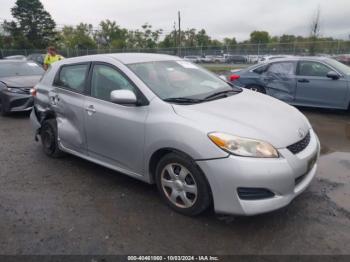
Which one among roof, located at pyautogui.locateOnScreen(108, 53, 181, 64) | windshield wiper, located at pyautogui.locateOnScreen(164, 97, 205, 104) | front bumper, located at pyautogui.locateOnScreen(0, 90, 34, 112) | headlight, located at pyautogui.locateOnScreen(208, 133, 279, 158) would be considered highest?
roof, located at pyautogui.locateOnScreen(108, 53, 181, 64)

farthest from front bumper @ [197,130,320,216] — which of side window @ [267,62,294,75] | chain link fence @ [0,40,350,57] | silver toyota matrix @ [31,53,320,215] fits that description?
chain link fence @ [0,40,350,57]

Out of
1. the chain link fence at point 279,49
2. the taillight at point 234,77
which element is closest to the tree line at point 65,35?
the chain link fence at point 279,49

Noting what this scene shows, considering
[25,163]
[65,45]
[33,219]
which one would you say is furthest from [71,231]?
[65,45]

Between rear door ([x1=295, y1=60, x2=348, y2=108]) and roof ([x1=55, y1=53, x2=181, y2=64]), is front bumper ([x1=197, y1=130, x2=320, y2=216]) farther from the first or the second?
rear door ([x1=295, y1=60, x2=348, y2=108])

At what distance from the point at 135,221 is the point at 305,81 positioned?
6.07m

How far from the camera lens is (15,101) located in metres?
8.02

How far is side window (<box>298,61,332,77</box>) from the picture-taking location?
24.9 ft

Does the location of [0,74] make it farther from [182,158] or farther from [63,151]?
[182,158]

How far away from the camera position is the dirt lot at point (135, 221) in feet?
9.34

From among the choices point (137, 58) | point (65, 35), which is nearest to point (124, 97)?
point (137, 58)

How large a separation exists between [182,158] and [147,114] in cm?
64

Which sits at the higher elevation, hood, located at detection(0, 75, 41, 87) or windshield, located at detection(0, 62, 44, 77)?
windshield, located at detection(0, 62, 44, 77)

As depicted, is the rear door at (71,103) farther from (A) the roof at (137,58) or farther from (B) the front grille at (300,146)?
(B) the front grille at (300,146)

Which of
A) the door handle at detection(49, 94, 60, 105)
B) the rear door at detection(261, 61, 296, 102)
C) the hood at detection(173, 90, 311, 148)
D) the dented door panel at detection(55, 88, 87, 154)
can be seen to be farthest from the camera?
the rear door at detection(261, 61, 296, 102)
